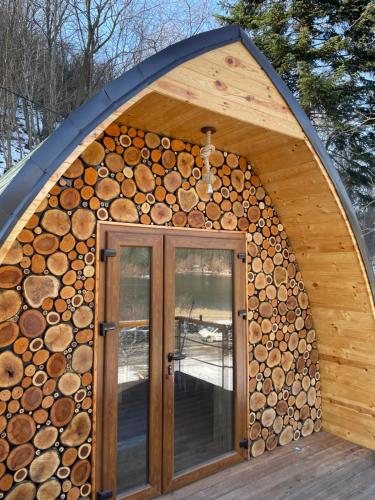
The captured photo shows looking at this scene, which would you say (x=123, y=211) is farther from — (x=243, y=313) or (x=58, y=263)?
(x=243, y=313)

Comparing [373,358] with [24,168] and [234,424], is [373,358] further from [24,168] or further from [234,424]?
[24,168]

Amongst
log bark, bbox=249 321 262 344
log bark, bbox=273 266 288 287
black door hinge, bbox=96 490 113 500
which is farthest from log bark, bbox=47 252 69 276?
log bark, bbox=273 266 288 287

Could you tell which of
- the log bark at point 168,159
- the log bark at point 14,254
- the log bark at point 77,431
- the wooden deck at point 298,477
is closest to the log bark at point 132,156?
the log bark at point 168,159

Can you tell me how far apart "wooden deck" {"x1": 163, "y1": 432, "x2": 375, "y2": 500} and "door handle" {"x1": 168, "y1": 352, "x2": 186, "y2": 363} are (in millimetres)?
988

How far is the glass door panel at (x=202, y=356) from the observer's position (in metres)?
3.05

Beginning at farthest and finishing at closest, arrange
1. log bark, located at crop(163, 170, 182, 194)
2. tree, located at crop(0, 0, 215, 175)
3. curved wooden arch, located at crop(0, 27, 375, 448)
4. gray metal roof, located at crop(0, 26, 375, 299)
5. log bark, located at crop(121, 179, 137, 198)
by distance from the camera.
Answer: tree, located at crop(0, 0, 215, 175) < log bark, located at crop(163, 170, 182, 194) < log bark, located at crop(121, 179, 137, 198) < curved wooden arch, located at crop(0, 27, 375, 448) < gray metal roof, located at crop(0, 26, 375, 299)

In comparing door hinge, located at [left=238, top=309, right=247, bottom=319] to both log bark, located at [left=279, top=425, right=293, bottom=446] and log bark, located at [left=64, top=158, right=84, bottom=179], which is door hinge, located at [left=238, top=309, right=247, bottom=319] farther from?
log bark, located at [left=64, top=158, right=84, bottom=179]

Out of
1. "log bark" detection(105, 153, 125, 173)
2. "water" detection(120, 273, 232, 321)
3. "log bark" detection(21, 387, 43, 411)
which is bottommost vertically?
"log bark" detection(21, 387, 43, 411)

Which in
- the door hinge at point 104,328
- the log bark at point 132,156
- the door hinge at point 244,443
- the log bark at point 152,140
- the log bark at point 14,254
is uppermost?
→ the log bark at point 152,140

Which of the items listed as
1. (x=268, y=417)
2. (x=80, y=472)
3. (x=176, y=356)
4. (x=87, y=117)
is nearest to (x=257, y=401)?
(x=268, y=417)

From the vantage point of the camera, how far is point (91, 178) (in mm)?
2658

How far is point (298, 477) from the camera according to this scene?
310 centimetres

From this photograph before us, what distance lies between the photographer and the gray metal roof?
5.85ft

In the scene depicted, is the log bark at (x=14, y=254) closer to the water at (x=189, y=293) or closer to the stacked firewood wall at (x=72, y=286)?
the stacked firewood wall at (x=72, y=286)
